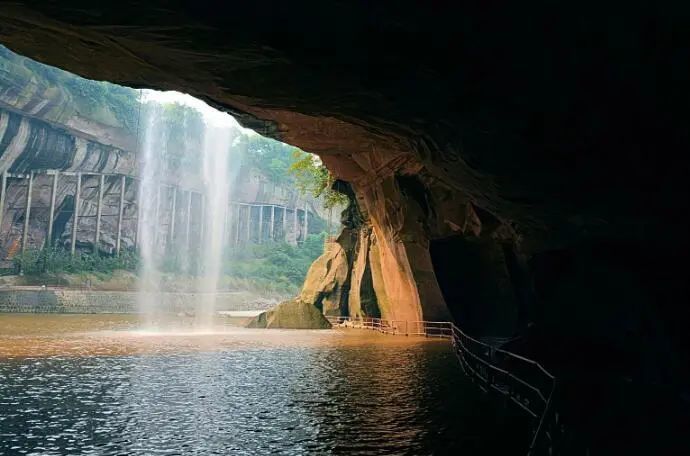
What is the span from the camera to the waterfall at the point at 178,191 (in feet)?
192

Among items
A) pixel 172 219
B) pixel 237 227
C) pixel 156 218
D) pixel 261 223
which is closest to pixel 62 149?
pixel 156 218

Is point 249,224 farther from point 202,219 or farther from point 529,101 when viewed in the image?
point 529,101

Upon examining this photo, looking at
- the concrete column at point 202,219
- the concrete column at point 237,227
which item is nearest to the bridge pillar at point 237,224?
the concrete column at point 237,227

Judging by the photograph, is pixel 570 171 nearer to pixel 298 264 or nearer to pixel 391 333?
pixel 391 333

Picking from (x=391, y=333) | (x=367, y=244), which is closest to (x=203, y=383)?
(x=391, y=333)

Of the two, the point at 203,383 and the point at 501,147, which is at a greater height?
the point at 501,147

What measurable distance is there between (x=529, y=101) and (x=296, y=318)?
24540 millimetres

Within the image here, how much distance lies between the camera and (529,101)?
665cm

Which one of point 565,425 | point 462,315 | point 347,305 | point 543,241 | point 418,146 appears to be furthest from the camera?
point 347,305

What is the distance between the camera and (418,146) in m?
9.55

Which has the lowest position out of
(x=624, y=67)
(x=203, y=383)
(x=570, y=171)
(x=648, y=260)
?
(x=203, y=383)

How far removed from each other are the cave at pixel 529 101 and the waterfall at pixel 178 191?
1796 inches

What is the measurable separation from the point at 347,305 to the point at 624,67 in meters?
29.6

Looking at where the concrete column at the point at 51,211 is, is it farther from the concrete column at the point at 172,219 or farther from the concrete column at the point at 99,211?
the concrete column at the point at 172,219
